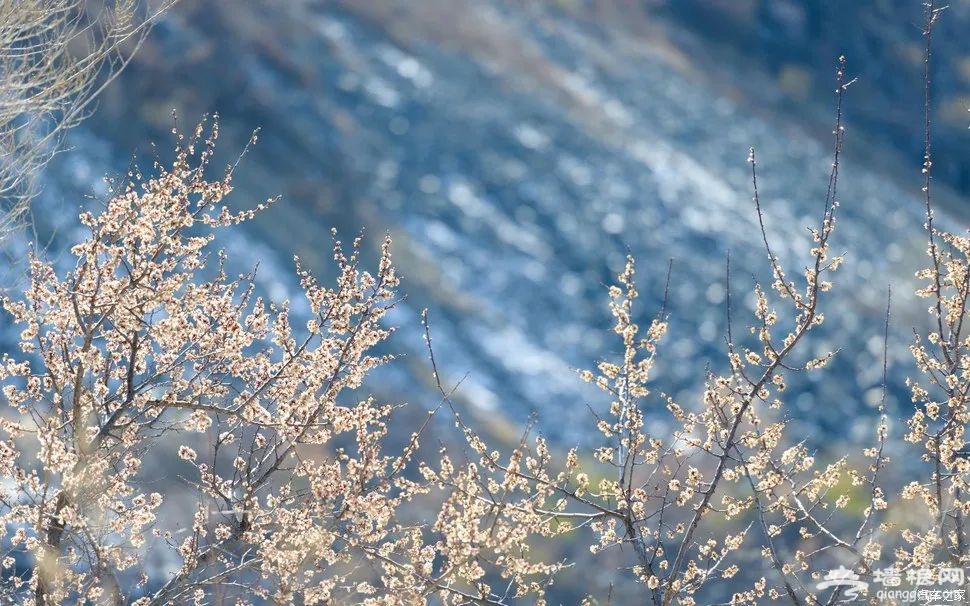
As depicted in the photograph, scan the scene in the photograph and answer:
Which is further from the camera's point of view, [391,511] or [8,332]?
[8,332]

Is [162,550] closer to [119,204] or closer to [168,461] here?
[168,461]

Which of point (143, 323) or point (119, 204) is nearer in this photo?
point (143, 323)

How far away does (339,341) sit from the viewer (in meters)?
5.82

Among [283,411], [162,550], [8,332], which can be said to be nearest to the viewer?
[283,411]

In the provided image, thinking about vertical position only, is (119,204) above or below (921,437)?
above

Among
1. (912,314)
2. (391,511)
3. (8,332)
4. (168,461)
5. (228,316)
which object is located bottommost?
(391,511)

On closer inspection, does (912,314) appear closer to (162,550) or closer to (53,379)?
(162,550)

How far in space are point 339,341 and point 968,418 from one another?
3.50 metres

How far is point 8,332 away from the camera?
25.5m

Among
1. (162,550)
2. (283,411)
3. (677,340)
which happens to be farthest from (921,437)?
(677,340)

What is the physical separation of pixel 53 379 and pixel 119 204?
1039 mm

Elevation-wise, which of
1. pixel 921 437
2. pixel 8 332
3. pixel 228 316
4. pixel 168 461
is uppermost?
pixel 8 332

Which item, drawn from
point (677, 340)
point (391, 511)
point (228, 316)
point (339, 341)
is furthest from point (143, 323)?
point (677, 340)

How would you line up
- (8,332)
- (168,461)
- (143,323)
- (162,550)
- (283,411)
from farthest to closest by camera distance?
(8,332), (168,461), (162,550), (283,411), (143,323)
